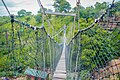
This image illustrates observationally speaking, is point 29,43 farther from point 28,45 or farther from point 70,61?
point 70,61

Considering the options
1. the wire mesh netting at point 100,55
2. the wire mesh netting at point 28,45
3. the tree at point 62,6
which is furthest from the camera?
the tree at point 62,6

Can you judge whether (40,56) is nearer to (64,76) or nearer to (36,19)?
(64,76)

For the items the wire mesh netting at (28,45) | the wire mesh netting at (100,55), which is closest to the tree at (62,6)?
the wire mesh netting at (100,55)

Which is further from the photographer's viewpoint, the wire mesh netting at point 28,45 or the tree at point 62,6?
the tree at point 62,6

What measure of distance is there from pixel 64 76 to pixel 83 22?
327cm

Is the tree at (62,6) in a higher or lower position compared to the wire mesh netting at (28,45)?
higher

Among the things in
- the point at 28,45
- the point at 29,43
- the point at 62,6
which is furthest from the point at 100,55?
the point at 62,6

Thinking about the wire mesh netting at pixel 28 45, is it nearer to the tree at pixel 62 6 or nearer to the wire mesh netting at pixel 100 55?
the wire mesh netting at pixel 100 55

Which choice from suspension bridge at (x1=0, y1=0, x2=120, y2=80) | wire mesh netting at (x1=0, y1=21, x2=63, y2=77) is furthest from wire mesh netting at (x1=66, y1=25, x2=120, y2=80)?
wire mesh netting at (x1=0, y1=21, x2=63, y2=77)

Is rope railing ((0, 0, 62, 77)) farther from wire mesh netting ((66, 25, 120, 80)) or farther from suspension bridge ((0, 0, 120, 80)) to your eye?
wire mesh netting ((66, 25, 120, 80))

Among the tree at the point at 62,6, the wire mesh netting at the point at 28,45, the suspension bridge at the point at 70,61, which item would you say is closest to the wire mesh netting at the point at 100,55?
the suspension bridge at the point at 70,61

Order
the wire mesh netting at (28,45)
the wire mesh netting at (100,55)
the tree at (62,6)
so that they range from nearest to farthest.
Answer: the wire mesh netting at (100,55), the wire mesh netting at (28,45), the tree at (62,6)

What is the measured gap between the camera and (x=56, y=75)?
116 inches

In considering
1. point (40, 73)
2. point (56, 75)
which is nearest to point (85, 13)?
point (56, 75)
